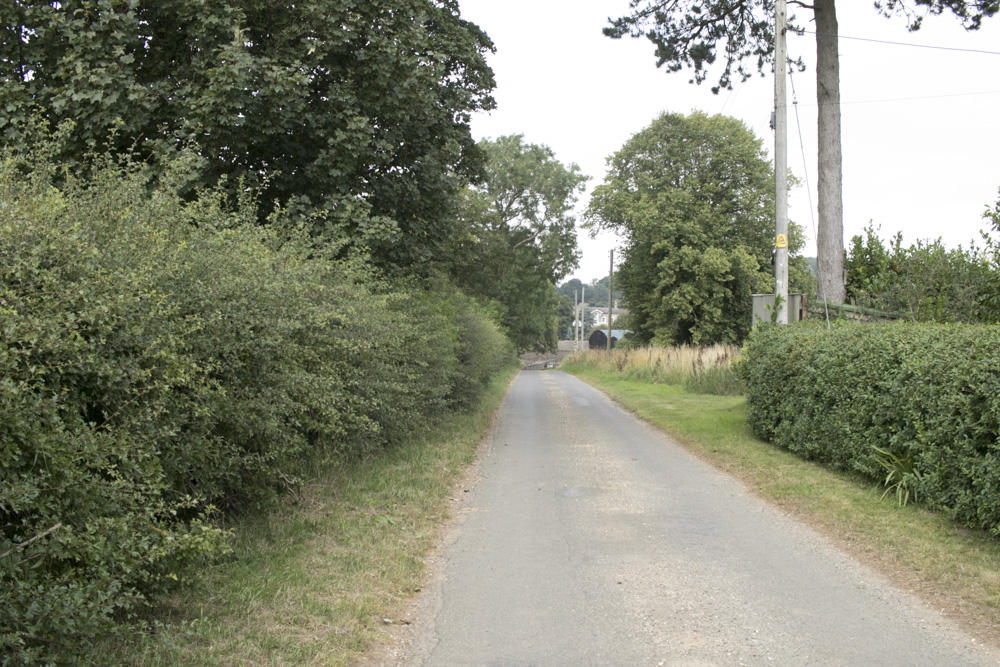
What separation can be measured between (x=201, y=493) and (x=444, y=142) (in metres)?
10.7

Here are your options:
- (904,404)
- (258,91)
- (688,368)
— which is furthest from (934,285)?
(688,368)

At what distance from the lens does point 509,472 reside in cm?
1104

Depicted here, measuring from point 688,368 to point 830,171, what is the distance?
14.6 m

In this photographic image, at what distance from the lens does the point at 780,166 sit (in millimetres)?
14852

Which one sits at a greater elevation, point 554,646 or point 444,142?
point 444,142

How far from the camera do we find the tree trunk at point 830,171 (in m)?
15.3

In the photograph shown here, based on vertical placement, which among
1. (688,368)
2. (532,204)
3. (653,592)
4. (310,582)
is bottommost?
(653,592)

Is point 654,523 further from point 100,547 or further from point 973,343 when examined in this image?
point 100,547

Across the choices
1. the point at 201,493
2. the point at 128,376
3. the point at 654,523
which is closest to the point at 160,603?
the point at 201,493

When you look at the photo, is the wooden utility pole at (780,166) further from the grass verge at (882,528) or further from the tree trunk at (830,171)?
the grass verge at (882,528)

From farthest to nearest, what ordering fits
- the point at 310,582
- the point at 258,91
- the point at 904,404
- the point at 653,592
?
the point at 258,91 < the point at 904,404 < the point at 653,592 < the point at 310,582

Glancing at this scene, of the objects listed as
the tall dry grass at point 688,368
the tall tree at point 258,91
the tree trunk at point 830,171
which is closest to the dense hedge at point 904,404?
the tree trunk at point 830,171

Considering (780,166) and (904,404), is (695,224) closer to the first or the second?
(780,166)

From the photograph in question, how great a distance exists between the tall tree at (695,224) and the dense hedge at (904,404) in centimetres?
2887
